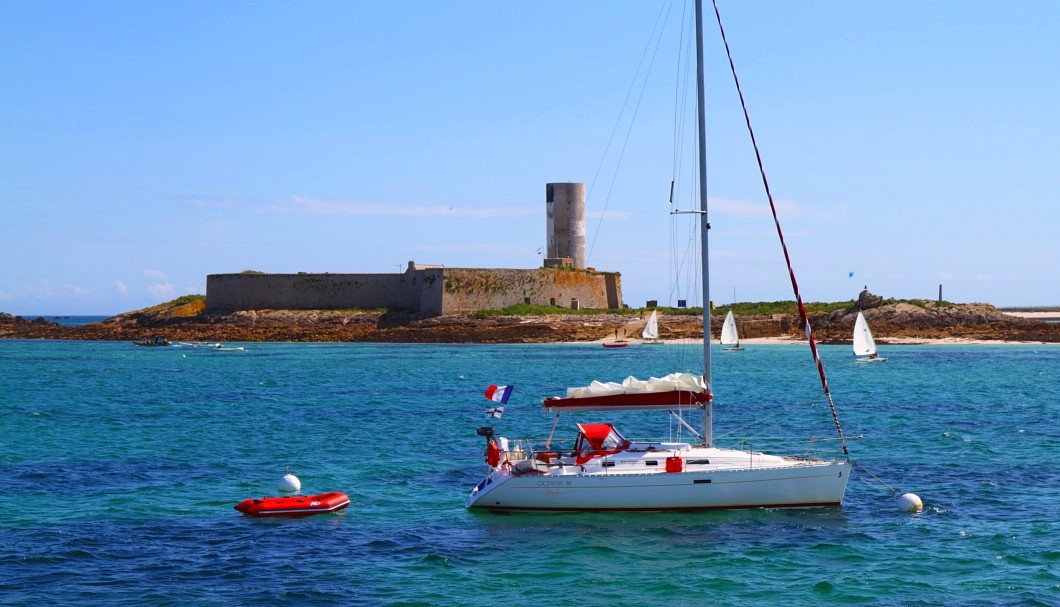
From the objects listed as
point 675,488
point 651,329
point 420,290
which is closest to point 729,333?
point 651,329

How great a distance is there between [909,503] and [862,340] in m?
39.8

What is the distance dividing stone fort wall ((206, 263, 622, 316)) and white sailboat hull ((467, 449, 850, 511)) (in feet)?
192

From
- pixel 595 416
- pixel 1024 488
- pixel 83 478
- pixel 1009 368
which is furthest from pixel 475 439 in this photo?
pixel 1009 368

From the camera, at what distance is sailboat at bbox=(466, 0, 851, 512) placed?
710 inches

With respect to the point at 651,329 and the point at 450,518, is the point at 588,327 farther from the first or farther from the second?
the point at 450,518

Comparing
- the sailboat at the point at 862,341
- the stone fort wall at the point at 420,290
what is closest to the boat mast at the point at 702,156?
the sailboat at the point at 862,341

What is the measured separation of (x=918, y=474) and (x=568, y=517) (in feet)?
26.6

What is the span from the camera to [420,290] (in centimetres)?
7938

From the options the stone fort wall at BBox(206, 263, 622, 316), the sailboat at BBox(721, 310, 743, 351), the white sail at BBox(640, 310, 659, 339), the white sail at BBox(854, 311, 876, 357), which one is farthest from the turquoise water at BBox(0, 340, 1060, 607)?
the stone fort wall at BBox(206, 263, 622, 316)

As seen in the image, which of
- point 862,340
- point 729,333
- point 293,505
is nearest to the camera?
point 293,505

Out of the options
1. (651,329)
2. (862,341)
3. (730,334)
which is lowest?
(862,341)

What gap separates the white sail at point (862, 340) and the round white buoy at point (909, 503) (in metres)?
38.8

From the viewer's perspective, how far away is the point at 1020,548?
16.2 meters

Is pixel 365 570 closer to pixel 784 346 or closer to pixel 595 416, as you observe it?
pixel 595 416
